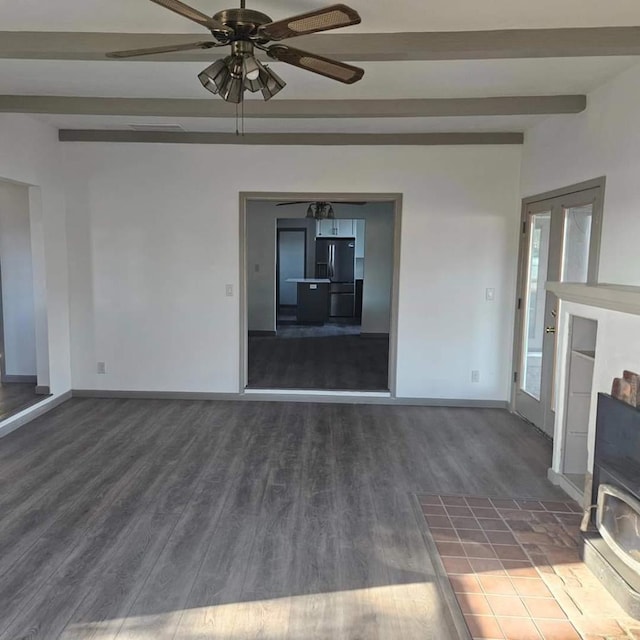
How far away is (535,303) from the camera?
4.84m

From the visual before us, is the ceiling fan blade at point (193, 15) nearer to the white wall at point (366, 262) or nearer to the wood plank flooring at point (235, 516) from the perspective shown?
the wood plank flooring at point (235, 516)

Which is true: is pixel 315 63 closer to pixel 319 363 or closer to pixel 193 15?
pixel 193 15

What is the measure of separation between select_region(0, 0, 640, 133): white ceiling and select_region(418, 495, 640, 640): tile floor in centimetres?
264

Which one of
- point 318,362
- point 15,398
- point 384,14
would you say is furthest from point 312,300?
point 384,14

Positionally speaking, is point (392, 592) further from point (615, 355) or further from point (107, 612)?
point (615, 355)

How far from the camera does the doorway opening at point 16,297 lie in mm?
5410

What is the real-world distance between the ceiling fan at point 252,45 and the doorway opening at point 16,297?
389cm

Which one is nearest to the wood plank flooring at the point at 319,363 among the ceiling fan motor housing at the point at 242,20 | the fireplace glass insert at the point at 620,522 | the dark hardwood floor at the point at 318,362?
the dark hardwood floor at the point at 318,362

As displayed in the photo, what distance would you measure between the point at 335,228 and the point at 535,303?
7.54 meters

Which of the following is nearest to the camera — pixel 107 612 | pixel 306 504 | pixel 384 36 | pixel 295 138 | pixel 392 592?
pixel 107 612

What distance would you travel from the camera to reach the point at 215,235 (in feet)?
17.3

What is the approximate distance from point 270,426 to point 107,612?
2.48m

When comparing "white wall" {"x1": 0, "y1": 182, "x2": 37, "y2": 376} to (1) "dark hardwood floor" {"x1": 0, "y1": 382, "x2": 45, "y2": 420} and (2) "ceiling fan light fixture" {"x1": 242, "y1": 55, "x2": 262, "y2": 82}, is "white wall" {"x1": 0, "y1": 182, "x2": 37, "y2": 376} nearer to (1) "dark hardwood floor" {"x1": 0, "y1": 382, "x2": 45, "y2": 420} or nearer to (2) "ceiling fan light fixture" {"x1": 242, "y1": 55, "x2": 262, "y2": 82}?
(1) "dark hardwood floor" {"x1": 0, "y1": 382, "x2": 45, "y2": 420}

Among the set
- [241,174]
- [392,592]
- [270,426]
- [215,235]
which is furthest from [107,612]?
[241,174]
